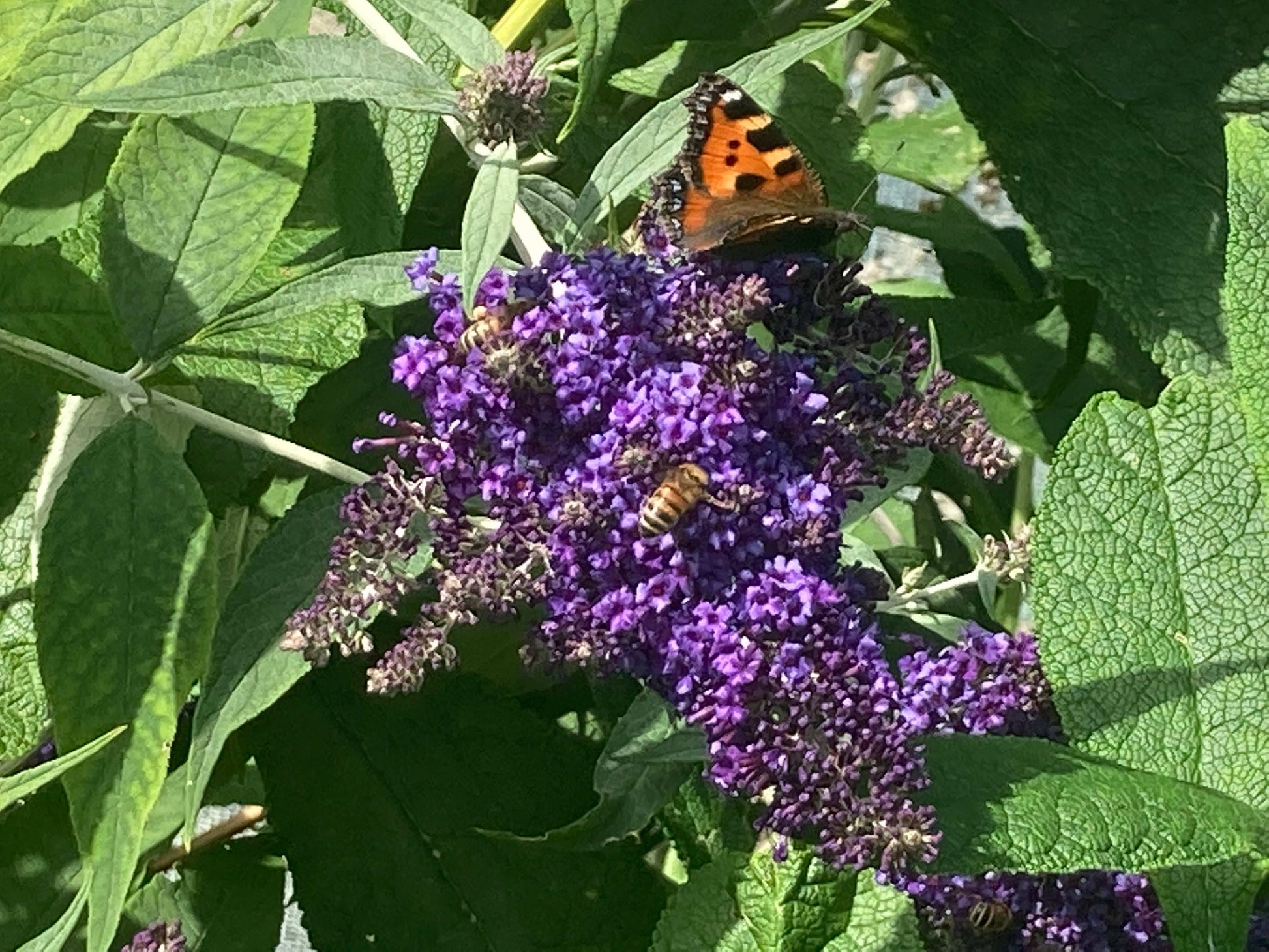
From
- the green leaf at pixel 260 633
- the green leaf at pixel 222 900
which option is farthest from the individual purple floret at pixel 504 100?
the green leaf at pixel 222 900

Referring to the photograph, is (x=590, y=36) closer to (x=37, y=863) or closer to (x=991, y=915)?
(x=991, y=915)

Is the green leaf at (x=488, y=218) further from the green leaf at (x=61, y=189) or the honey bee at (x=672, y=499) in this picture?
the green leaf at (x=61, y=189)

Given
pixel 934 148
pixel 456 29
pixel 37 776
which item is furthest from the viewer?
pixel 934 148

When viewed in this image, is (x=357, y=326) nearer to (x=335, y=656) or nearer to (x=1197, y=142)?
(x=335, y=656)

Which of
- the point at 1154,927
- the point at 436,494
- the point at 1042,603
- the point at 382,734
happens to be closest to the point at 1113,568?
the point at 1042,603

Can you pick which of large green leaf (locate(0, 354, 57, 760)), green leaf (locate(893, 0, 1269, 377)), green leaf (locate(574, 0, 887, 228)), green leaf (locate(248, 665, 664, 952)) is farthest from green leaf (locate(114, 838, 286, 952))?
green leaf (locate(893, 0, 1269, 377))

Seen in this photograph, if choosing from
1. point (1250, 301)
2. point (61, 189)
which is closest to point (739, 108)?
point (1250, 301)

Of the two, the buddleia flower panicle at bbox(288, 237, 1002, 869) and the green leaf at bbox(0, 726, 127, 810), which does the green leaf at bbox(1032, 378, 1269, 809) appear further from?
the green leaf at bbox(0, 726, 127, 810)
